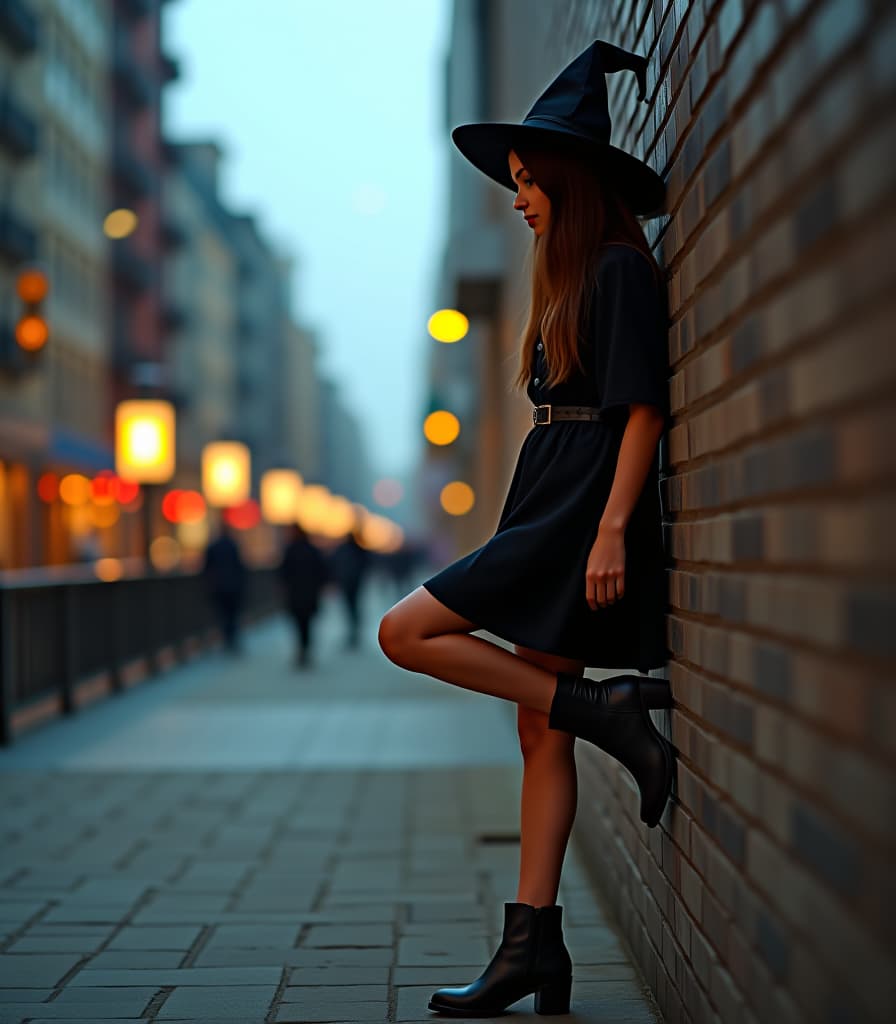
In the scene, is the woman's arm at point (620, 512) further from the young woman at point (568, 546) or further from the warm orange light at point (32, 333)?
the warm orange light at point (32, 333)

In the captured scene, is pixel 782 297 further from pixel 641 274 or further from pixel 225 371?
pixel 225 371

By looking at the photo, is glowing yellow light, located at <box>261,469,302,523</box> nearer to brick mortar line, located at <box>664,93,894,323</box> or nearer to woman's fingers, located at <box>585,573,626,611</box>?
woman's fingers, located at <box>585,573,626,611</box>

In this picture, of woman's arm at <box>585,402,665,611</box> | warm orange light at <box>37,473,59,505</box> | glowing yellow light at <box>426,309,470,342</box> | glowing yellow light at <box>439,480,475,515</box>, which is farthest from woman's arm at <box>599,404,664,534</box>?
warm orange light at <box>37,473,59,505</box>

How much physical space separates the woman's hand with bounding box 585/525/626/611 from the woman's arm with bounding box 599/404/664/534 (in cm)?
2

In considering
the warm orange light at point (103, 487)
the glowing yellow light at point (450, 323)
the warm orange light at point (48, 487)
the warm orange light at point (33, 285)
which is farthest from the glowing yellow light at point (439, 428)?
the warm orange light at point (103, 487)

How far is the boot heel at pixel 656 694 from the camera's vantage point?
361cm

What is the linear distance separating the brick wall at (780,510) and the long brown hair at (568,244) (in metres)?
0.15

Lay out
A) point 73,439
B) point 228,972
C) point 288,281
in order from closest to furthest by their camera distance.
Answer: point 228,972
point 73,439
point 288,281

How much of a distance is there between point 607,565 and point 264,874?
2.92 m

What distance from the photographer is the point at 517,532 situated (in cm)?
357

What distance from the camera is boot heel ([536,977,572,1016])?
12.3ft

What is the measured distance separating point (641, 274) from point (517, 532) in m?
0.65

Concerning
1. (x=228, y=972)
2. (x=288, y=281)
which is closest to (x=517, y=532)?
(x=228, y=972)

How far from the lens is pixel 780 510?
2326 mm
